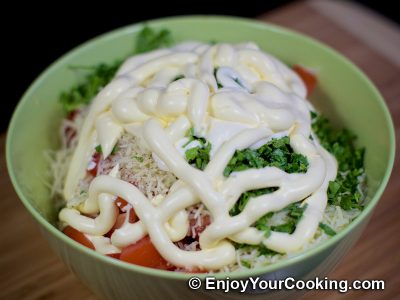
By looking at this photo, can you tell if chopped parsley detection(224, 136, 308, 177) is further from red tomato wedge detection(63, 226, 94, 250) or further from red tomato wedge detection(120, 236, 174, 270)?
red tomato wedge detection(63, 226, 94, 250)

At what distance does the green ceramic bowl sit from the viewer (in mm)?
1372

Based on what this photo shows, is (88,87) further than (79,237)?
Yes

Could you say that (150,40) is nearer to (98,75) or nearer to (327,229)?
(98,75)

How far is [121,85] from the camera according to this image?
179cm

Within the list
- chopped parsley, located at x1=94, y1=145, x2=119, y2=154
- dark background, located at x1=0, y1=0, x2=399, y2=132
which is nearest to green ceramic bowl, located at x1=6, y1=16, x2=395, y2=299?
chopped parsley, located at x1=94, y1=145, x2=119, y2=154

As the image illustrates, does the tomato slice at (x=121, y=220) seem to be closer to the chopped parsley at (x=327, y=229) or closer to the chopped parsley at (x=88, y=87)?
the chopped parsley at (x=327, y=229)

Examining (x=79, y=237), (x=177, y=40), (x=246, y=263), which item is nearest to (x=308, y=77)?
(x=177, y=40)

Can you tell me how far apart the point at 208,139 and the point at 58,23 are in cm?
240

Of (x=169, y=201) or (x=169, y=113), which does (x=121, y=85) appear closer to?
(x=169, y=113)

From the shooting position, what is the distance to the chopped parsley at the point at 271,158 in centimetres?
148

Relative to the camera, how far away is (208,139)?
5.11ft

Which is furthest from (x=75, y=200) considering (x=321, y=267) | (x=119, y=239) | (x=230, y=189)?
(x=321, y=267)

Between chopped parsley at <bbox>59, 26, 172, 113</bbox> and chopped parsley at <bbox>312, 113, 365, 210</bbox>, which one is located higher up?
chopped parsley at <bbox>59, 26, 172, 113</bbox>

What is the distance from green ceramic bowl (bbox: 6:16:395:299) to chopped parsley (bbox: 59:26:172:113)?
0.04m
